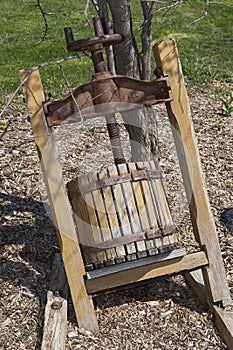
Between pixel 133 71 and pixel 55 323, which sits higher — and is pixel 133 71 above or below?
above

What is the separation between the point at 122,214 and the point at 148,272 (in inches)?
18.2

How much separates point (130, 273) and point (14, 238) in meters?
1.28

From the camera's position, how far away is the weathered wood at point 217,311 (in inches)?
139

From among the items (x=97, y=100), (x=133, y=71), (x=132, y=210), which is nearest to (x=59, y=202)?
(x=132, y=210)

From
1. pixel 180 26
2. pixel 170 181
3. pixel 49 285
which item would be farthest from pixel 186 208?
pixel 180 26

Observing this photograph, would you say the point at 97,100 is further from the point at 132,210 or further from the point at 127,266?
the point at 127,266

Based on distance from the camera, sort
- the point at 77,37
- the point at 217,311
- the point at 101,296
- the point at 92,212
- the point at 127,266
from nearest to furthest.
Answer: the point at 92,212, the point at 127,266, the point at 217,311, the point at 101,296, the point at 77,37

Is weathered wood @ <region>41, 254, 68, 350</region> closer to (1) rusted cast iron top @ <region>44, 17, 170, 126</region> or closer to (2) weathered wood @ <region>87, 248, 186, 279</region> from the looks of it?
(2) weathered wood @ <region>87, 248, 186, 279</region>

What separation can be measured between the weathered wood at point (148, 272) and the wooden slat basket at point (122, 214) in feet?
0.37

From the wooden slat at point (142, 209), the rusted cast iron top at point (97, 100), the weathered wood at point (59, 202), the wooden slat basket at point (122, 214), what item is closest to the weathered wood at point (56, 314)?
the weathered wood at point (59, 202)

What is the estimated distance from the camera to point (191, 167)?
365cm

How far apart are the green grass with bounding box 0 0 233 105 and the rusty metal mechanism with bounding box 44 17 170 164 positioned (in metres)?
2.57

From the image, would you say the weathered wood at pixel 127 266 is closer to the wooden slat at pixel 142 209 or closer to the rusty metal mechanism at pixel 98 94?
the wooden slat at pixel 142 209

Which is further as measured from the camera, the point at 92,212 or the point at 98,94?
the point at 92,212
